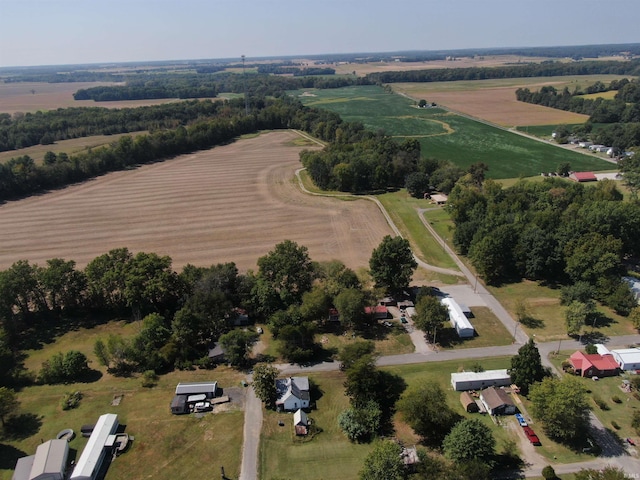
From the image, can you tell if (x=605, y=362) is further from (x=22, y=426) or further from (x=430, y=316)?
(x=22, y=426)

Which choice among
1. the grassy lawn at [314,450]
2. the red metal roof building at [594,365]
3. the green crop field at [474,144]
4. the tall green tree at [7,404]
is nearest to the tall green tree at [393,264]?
the grassy lawn at [314,450]

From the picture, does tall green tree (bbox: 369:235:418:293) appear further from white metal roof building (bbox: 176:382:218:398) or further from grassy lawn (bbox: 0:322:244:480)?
white metal roof building (bbox: 176:382:218:398)

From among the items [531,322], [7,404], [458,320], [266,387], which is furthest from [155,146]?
[531,322]

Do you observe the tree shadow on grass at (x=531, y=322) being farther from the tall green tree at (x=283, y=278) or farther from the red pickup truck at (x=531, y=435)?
the tall green tree at (x=283, y=278)

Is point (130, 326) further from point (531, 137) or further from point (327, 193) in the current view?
point (531, 137)

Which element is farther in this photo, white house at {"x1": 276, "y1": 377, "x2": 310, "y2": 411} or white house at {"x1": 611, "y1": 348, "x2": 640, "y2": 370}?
white house at {"x1": 611, "y1": 348, "x2": 640, "y2": 370}

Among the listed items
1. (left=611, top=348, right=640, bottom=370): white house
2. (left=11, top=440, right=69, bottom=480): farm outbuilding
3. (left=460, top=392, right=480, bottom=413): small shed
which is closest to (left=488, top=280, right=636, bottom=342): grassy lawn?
(left=611, top=348, right=640, bottom=370): white house

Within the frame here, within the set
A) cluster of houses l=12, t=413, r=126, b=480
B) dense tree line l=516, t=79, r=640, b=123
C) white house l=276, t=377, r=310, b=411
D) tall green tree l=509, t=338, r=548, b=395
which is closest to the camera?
cluster of houses l=12, t=413, r=126, b=480
